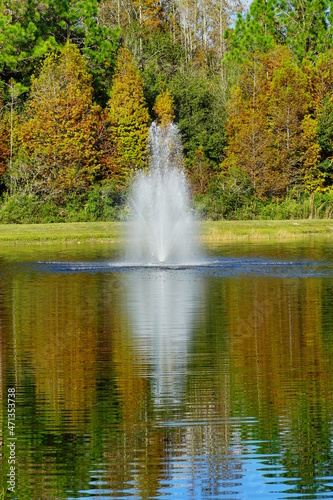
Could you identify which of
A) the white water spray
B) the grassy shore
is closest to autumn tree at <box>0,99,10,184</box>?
the white water spray

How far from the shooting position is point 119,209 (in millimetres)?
54906

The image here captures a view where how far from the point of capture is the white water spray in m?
37.5

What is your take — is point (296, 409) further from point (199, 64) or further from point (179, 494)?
point (199, 64)

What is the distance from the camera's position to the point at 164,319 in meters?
19.9

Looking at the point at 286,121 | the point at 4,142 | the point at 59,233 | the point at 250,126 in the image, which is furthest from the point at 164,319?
the point at 286,121

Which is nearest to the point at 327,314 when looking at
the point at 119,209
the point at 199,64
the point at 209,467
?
the point at 209,467

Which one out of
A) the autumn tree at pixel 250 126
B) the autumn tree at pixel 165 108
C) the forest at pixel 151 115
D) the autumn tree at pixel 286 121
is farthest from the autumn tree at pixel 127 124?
the autumn tree at pixel 286 121

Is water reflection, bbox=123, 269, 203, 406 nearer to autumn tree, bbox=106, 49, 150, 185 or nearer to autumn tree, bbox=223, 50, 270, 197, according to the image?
autumn tree, bbox=223, 50, 270, 197

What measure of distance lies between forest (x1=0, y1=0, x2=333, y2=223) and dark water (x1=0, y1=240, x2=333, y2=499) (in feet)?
97.9

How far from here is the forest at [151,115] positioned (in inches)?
2181

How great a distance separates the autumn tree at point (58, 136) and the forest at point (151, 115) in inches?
3.1

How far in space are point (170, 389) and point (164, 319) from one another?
6857 millimetres

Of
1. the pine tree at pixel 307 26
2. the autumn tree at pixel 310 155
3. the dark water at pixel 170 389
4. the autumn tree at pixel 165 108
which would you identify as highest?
the pine tree at pixel 307 26

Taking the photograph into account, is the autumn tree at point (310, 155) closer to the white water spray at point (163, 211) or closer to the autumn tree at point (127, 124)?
the white water spray at point (163, 211)
